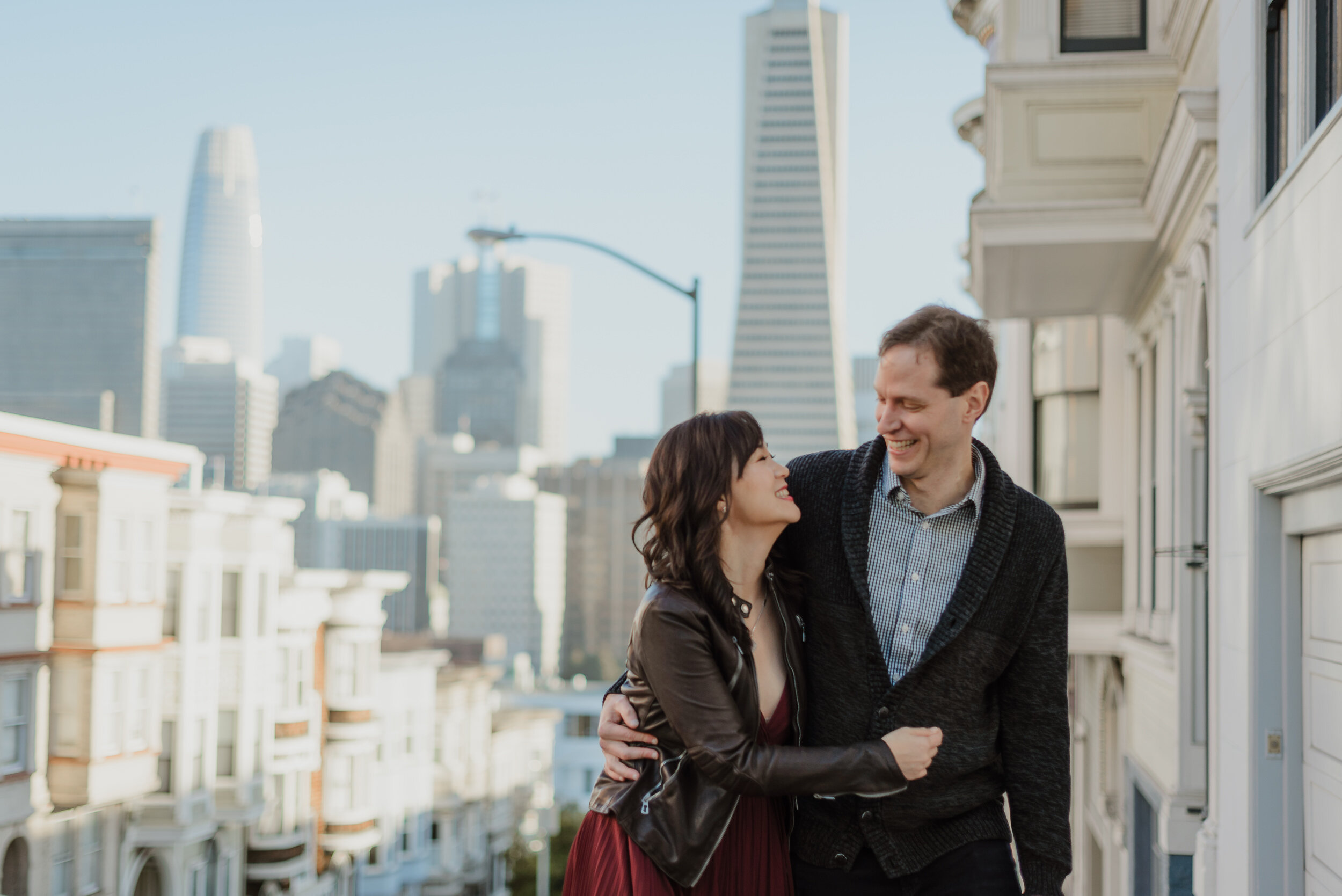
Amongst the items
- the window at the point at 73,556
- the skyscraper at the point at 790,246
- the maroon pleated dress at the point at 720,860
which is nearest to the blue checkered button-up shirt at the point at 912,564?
the maroon pleated dress at the point at 720,860

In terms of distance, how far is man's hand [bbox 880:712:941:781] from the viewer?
10.9ft

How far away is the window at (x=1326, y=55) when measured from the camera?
482cm

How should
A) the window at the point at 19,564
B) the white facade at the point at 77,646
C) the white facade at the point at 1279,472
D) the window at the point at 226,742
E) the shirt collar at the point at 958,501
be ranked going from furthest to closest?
the window at the point at 226,742 < the white facade at the point at 77,646 < the window at the point at 19,564 < the white facade at the point at 1279,472 < the shirt collar at the point at 958,501

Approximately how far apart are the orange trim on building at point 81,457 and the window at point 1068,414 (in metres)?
13.4

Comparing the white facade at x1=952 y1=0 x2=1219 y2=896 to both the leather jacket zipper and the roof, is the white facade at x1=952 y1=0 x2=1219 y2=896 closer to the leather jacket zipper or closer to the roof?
the leather jacket zipper

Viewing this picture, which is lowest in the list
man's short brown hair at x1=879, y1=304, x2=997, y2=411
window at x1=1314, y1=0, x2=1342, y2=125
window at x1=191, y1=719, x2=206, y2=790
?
window at x1=191, y1=719, x2=206, y2=790

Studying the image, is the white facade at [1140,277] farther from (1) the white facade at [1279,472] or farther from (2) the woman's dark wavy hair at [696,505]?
(2) the woman's dark wavy hair at [696,505]

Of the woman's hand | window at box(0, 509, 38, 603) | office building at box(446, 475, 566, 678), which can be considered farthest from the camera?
office building at box(446, 475, 566, 678)

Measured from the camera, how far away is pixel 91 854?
68.6 ft

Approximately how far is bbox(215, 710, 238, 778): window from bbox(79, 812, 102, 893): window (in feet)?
19.2

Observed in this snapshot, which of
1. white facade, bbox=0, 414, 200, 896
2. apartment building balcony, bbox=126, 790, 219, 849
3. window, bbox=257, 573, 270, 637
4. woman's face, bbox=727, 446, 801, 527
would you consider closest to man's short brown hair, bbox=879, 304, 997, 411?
woman's face, bbox=727, 446, 801, 527

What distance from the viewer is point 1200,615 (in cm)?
842

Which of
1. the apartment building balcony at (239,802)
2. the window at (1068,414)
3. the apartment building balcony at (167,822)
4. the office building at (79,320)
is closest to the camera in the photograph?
the window at (1068,414)

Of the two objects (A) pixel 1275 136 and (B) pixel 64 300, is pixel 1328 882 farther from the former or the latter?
(B) pixel 64 300
